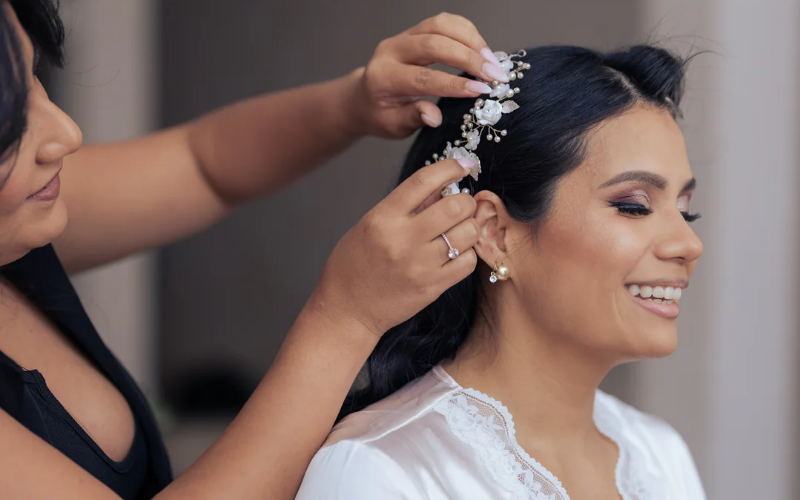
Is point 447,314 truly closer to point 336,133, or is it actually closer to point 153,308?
point 336,133

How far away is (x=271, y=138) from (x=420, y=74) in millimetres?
350

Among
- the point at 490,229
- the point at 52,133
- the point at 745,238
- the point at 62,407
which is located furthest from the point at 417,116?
the point at 745,238

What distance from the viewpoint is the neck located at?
1206 millimetres

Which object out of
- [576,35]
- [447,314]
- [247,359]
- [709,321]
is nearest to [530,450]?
[447,314]

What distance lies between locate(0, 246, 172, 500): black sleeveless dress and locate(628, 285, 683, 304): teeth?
0.79 m

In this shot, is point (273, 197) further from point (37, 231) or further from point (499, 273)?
point (37, 231)

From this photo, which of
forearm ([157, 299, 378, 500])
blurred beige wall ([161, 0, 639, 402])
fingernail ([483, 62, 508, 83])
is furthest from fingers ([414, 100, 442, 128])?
blurred beige wall ([161, 0, 639, 402])

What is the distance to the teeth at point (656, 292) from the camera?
1139 millimetres

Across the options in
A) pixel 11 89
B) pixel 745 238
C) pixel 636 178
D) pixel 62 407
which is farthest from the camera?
pixel 745 238

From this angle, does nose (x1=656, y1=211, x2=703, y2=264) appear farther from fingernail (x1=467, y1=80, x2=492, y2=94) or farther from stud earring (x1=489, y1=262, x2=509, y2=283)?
fingernail (x1=467, y1=80, x2=492, y2=94)

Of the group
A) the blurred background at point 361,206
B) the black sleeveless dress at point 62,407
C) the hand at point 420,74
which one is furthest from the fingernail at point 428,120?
the blurred background at point 361,206

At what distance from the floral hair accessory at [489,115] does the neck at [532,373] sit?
0.82 feet

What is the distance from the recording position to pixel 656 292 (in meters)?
1.14

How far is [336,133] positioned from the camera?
129cm
